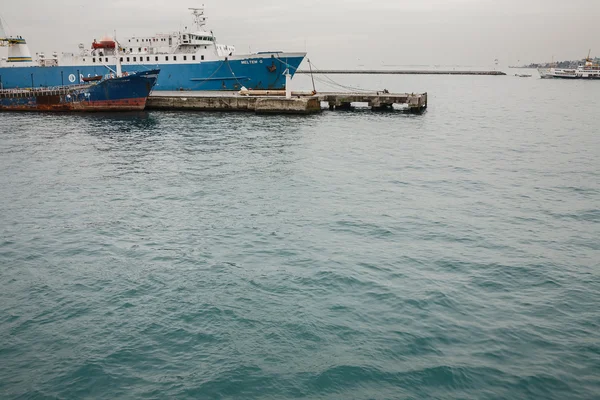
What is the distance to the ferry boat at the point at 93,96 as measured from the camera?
49.9 meters

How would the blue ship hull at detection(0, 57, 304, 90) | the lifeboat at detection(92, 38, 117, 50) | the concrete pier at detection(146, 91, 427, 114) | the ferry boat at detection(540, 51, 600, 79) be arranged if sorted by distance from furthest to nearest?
1. the ferry boat at detection(540, 51, 600, 79)
2. the lifeboat at detection(92, 38, 117, 50)
3. the blue ship hull at detection(0, 57, 304, 90)
4. the concrete pier at detection(146, 91, 427, 114)

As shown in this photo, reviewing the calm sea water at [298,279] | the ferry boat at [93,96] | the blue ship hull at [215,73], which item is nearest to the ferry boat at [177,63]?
the blue ship hull at [215,73]

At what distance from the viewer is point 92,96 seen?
169 ft

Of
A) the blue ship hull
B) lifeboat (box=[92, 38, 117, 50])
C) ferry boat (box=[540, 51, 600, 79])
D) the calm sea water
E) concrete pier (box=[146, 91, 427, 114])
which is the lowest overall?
the calm sea water

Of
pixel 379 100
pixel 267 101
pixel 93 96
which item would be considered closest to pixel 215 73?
pixel 267 101

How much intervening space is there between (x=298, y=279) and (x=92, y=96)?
1940 inches

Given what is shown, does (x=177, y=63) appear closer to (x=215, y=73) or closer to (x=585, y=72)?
(x=215, y=73)

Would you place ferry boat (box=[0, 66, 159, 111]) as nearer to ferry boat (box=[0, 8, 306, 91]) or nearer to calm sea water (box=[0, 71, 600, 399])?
ferry boat (box=[0, 8, 306, 91])

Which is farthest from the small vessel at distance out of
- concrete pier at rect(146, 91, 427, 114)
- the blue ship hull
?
the blue ship hull

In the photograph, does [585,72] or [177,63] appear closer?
[177,63]

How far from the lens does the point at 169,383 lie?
Result: 7.79 meters

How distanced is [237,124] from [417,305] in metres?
35.4

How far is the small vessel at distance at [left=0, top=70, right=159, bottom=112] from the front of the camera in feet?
164

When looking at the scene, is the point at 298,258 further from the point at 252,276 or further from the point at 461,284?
the point at 461,284
